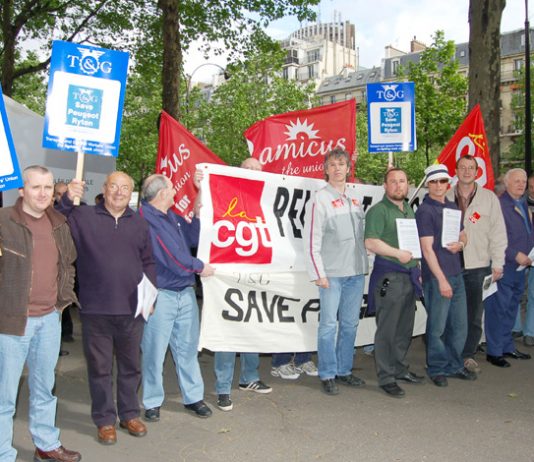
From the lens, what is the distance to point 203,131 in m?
39.4

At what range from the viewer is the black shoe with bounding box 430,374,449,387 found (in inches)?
228

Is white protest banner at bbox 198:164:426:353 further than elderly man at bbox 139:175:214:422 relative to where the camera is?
Yes

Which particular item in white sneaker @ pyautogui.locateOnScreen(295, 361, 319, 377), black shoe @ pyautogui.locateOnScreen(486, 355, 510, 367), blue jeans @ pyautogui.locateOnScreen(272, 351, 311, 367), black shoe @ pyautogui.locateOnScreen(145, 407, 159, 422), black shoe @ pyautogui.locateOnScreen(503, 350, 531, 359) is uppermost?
black shoe @ pyautogui.locateOnScreen(503, 350, 531, 359)

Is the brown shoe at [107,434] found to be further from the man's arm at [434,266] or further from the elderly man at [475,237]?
the elderly man at [475,237]

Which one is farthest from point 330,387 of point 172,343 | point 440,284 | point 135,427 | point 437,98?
point 437,98

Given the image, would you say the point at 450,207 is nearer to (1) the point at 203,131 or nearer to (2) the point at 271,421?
(2) the point at 271,421

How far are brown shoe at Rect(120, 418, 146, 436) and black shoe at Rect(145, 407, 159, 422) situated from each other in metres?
0.27

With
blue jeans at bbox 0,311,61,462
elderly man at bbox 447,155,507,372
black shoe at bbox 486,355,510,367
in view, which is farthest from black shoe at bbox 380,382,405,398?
blue jeans at bbox 0,311,61,462

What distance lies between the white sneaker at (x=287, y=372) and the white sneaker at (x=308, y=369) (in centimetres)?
8

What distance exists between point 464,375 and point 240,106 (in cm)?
3206

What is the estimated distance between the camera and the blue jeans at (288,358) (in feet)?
20.4

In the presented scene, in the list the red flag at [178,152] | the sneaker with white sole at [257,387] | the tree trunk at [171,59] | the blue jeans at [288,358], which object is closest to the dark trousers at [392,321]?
the blue jeans at [288,358]

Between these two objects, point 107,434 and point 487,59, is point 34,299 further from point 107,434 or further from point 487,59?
point 487,59

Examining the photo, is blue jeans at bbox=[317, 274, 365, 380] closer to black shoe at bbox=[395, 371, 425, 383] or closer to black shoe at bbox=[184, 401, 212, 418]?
black shoe at bbox=[395, 371, 425, 383]
